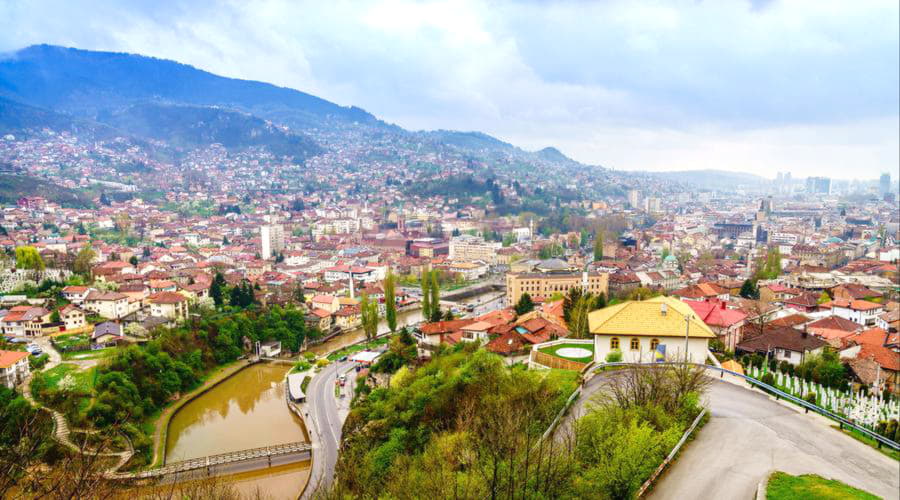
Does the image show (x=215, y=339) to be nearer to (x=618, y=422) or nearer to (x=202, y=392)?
(x=202, y=392)

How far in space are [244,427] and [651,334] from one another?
1320cm

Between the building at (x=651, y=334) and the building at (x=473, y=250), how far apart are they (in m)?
43.8

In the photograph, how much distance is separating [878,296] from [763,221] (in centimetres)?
5643

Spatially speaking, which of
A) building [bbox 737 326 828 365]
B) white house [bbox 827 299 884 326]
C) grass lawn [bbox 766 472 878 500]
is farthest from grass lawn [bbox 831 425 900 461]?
white house [bbox 827 299 884 326]

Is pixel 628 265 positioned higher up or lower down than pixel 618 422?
lower down

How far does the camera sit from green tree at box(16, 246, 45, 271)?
26625mm

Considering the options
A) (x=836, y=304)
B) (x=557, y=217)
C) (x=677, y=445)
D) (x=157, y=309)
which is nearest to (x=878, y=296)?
(x=836, y=304)

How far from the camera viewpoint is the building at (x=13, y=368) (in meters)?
15.6

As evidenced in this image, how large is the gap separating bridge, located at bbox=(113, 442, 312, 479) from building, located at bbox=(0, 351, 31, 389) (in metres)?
5.99

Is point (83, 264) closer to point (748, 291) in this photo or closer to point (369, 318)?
point (369, 318)

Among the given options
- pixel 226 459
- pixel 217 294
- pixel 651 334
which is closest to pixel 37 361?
pixel 226 459

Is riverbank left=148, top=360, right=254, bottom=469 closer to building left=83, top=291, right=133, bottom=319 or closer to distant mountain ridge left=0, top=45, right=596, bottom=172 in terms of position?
building left=83, top=291, right=133, bottom=319

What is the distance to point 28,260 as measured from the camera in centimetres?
2662

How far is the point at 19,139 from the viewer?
90.6m
